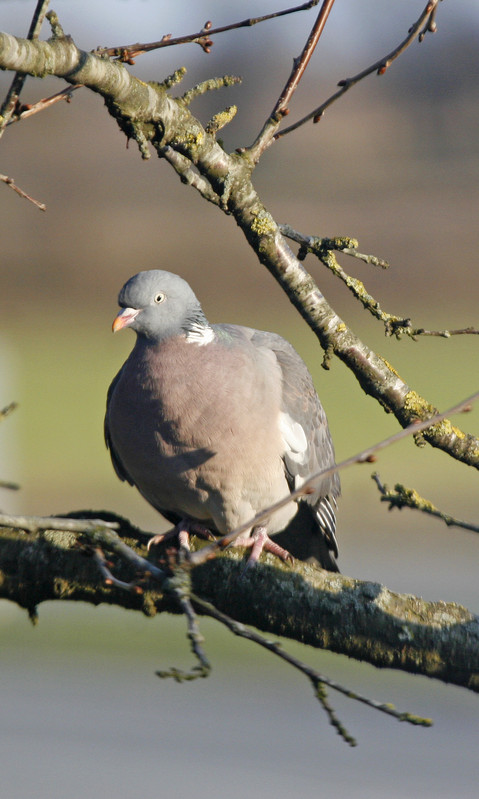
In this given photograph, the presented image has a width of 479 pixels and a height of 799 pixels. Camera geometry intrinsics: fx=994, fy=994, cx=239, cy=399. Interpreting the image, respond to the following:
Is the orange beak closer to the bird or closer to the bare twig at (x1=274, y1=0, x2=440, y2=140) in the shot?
the bird

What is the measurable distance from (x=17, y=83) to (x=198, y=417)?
1.28 meters

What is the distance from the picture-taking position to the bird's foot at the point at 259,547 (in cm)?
253

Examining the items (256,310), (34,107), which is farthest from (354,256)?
Answer: (256,310)

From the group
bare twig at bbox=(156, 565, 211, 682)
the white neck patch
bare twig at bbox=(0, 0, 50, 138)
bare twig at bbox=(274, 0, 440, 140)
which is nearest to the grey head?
the white neck patch

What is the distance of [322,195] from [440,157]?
3638mm

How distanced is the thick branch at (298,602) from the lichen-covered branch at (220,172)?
525 millimetres

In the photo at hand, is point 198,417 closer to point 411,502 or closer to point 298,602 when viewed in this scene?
point 298,602

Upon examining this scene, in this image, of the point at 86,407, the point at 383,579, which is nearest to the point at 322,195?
the point at 86,407

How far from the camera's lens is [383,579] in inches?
505

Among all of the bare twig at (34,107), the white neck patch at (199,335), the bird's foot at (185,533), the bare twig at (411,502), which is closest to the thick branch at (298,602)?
the bare twig at (411,502)

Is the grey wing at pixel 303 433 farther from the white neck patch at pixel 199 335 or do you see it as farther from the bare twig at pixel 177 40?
the bare twig at pixel 177 40

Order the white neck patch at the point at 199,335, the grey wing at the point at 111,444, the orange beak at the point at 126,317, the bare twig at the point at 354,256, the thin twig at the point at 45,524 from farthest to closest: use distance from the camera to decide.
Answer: the grey wing at the point at 111,444 → the white neck patch at the point at 199,335 → the orange beak at the point at 126,317 → the bare twig at the point at 354,256 → the thin twig at the point at 45,524

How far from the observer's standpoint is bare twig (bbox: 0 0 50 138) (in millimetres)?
1841

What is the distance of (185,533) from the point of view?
3.21 meters
